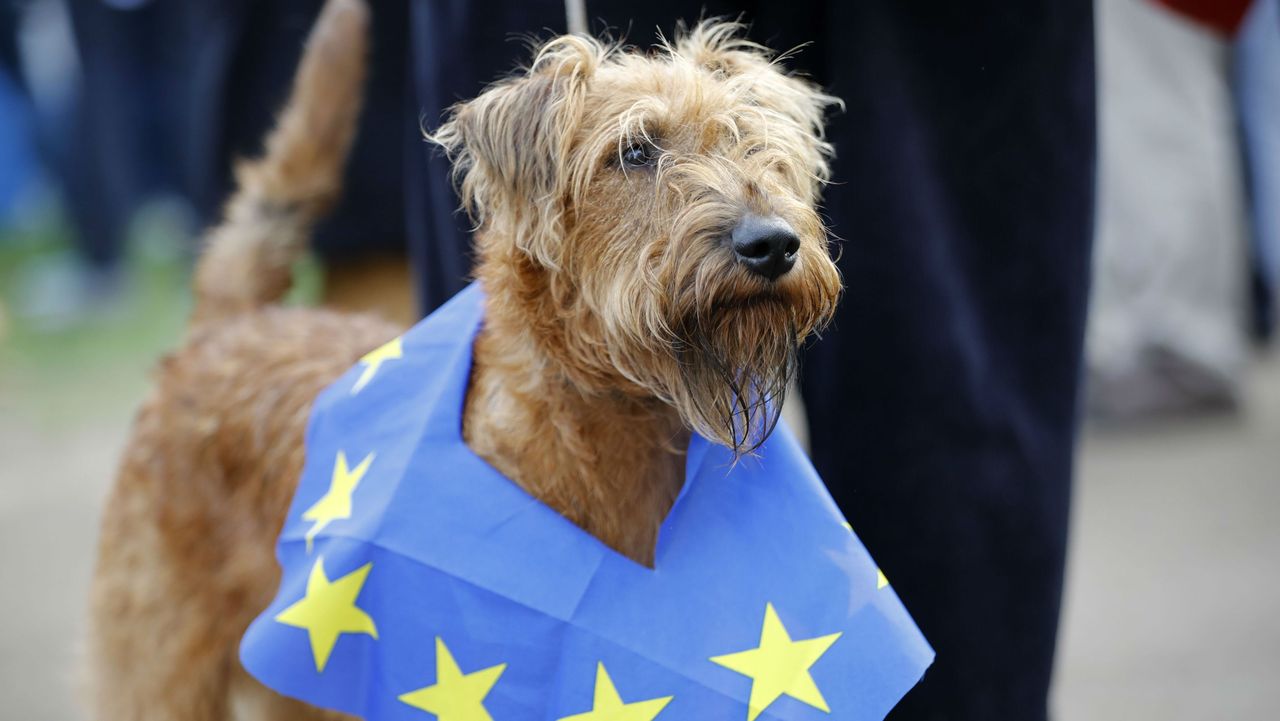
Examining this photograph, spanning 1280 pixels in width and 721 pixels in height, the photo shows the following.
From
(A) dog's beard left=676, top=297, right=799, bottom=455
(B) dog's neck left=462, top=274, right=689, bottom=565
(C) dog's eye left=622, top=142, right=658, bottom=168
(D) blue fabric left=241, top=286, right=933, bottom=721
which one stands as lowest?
(D) blue fabric left=241, top=286, right=933, bottom=721

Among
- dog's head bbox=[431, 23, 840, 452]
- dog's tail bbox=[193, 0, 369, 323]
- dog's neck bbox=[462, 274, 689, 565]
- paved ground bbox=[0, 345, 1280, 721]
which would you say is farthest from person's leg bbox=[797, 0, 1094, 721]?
paved ground bbox=[0, 345, 1280, 721]

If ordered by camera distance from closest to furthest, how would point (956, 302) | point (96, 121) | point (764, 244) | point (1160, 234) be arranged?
point (764, 244) → point (956, 302) → point (1160, 234) → point (96, 121)

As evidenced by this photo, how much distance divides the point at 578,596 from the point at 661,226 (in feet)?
2.12

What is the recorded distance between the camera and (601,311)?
1957 mm

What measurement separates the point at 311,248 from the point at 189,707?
163cm

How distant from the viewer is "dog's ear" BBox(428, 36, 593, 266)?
2000 millimetres

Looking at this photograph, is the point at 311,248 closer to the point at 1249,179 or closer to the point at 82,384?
the point at 82,384

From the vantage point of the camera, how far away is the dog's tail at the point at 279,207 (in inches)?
119

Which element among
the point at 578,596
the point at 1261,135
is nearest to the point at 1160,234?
the point at 1261,135

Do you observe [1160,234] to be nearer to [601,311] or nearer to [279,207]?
[279,207]

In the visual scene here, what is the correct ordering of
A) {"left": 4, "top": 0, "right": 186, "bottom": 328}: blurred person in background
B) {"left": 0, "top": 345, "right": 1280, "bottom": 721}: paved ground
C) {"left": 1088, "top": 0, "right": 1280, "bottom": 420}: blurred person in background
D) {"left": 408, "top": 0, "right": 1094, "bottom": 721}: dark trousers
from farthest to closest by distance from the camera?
{"left": 4, "top": 0, "right": 186, "bottom": 328}: blurred person in background
{"left": 1088, "top": 0, "right": 1280, "bottom": 420}: blurred person in background
{"left": 0, "top": 345, "right": 1280, "bottom": 721}: paved ground
{"left": 408, "top": 0, "right": 1094, "bottom": 721}: dark trousers

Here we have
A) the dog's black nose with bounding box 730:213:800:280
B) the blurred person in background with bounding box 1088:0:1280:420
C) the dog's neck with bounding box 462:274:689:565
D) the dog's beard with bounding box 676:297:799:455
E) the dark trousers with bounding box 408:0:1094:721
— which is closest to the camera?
the dog's black nose with bounding box 730:213:800:280

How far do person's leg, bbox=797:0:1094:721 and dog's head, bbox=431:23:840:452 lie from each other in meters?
0.31

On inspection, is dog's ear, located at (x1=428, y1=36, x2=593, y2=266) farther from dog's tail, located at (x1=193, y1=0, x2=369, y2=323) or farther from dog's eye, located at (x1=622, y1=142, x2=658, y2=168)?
dog's tail, located at (x1=193, y1=0, x2=369, y2=323)
